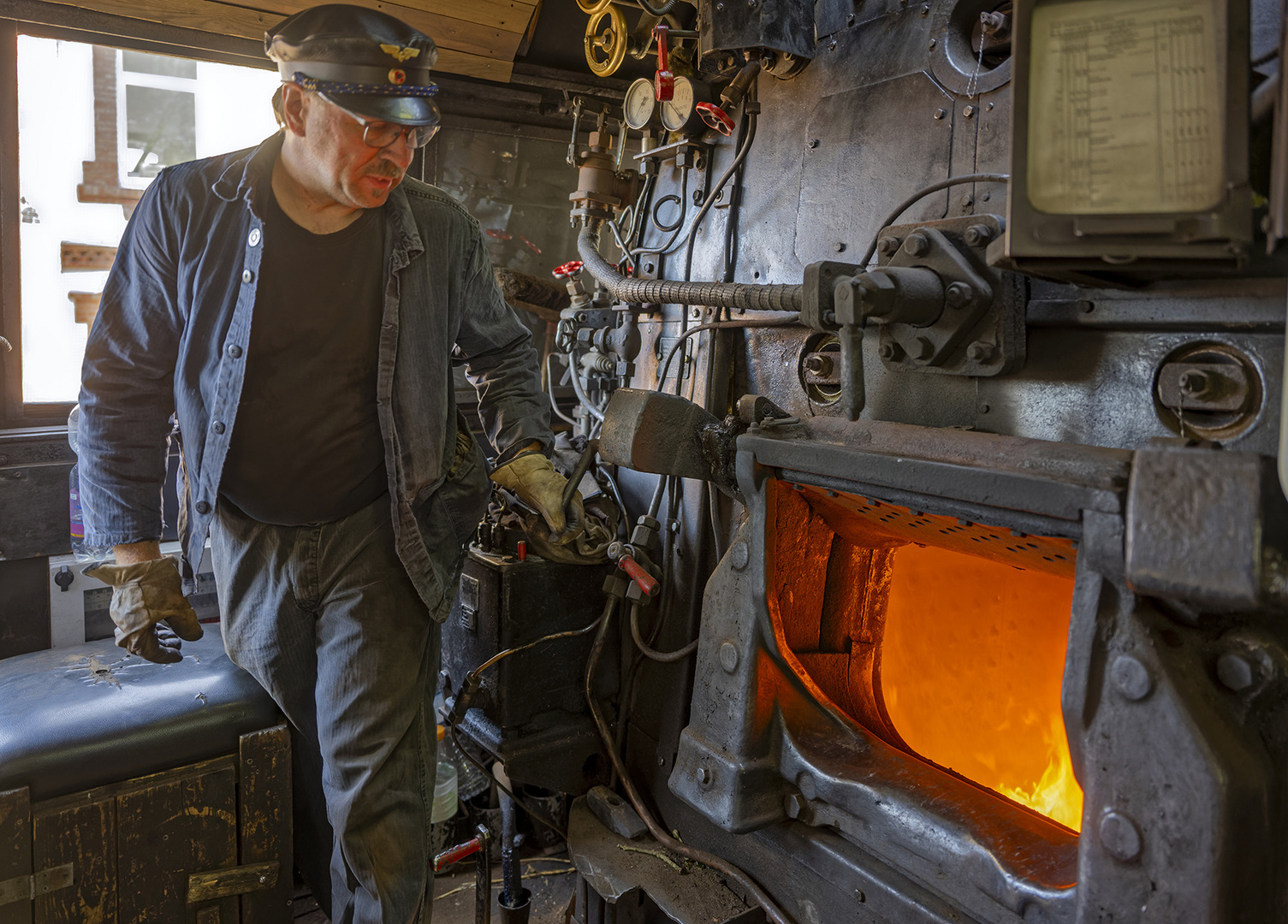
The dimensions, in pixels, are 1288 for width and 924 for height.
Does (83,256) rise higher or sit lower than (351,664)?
higher

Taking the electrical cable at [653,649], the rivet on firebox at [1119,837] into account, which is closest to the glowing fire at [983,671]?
the electrical cable at [653,649]

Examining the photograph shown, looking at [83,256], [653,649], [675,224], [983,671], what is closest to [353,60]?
[675,224]

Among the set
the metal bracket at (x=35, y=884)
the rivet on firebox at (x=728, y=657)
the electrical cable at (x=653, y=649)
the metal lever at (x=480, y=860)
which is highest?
the rivet on firebox at (x=728, y=657)

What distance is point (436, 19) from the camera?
3.37 metres

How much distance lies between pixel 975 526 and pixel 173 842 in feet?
5.96

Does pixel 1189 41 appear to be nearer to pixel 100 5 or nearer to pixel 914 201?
pixel 914 201

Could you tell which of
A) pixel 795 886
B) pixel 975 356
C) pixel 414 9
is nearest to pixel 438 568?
pixel 795 886

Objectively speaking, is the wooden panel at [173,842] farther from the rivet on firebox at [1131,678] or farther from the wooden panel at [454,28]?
the wooden panel at [454,28]

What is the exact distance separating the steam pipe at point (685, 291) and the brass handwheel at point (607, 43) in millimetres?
456

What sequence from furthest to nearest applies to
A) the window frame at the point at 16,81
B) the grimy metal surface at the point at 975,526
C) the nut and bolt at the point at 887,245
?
1. the window frame at the point at 16,81
2. the nut and bolt at the point at 887,245
3. the grimy metal surface at the point at 975,526

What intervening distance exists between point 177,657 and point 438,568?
627mm

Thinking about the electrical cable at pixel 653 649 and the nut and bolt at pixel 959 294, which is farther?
the electrical cable at pixel 653 649

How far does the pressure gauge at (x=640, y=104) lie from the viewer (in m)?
2.46

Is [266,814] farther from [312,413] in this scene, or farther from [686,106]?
[686,106]
